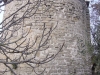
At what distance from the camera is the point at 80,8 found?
7.04m

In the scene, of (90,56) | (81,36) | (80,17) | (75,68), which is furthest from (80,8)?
(75,68)

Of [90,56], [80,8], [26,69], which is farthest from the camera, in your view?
[80,8]

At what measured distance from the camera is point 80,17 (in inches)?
267

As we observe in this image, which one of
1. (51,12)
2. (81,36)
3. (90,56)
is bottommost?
(90,56)

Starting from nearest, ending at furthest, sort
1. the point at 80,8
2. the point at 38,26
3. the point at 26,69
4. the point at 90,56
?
the point at 26,69 → the point at 38,26 → the point at 90,56 → the point at 80,8

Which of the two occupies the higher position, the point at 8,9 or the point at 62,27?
the point at 8,9

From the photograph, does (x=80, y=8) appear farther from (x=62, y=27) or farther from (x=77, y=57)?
(x=77, y=57)

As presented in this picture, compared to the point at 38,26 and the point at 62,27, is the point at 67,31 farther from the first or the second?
the point at 38,26

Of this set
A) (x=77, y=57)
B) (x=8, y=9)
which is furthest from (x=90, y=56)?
(x=8, y=9)

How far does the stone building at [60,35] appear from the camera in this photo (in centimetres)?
571

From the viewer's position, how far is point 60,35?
6016 mm

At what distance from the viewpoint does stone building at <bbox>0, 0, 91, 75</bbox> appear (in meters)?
5.71

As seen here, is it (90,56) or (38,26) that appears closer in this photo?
(38,26)

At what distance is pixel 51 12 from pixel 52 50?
1.31m
